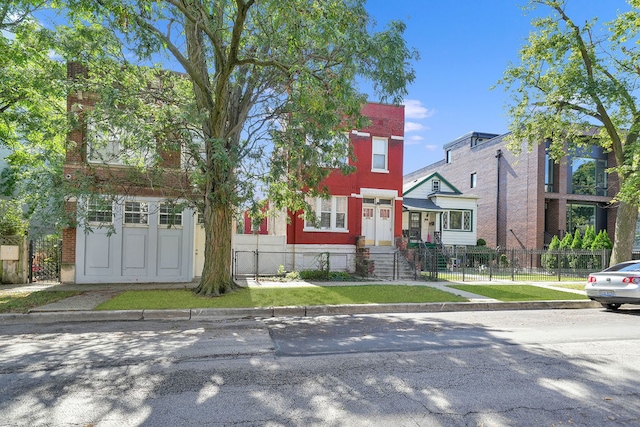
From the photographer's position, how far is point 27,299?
31.9ft

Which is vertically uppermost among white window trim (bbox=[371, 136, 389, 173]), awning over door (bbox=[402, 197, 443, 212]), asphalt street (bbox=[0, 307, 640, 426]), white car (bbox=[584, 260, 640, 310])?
white window trim (bbox=[371, 136, 389, 173])

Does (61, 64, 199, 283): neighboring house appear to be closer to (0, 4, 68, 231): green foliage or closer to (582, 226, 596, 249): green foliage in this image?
(0, 4, 68, 231): green foliage

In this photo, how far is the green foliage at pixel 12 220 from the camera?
13.5 meters

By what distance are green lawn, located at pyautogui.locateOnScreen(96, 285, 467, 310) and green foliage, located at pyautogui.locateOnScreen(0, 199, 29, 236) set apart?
20.3 feet

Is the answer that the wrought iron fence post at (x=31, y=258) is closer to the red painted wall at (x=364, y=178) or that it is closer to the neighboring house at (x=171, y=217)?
the neighboring house at (x=171, y=217)

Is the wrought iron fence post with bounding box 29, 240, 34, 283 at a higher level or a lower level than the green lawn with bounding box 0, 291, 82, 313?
higher

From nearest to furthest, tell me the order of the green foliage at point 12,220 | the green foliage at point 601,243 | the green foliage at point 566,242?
1. the green foliage at point 12,220
2. the green foliage at point 601,243
3. the green foliage at point 566,242

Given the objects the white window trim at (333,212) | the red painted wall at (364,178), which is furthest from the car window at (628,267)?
the white window trim at (333,212)

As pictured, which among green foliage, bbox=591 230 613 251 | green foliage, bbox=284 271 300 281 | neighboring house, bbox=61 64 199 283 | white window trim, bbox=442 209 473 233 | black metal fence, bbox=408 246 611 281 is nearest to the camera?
neighboring house, bbox=61 64 199 283

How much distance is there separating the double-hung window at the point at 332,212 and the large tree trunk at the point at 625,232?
11.2 metres

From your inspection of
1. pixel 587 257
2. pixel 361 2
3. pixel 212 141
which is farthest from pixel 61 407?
pixel 587 257

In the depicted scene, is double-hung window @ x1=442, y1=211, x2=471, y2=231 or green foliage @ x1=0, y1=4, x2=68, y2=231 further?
double-hung window @ x1=442, y1=211, x2=471, y2=231

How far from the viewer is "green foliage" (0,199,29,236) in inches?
532

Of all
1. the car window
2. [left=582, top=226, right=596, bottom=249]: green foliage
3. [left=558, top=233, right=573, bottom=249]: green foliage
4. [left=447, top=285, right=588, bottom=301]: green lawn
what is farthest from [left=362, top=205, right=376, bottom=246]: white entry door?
[left=582, top=226, right=596, bottom=249]: green foliage
